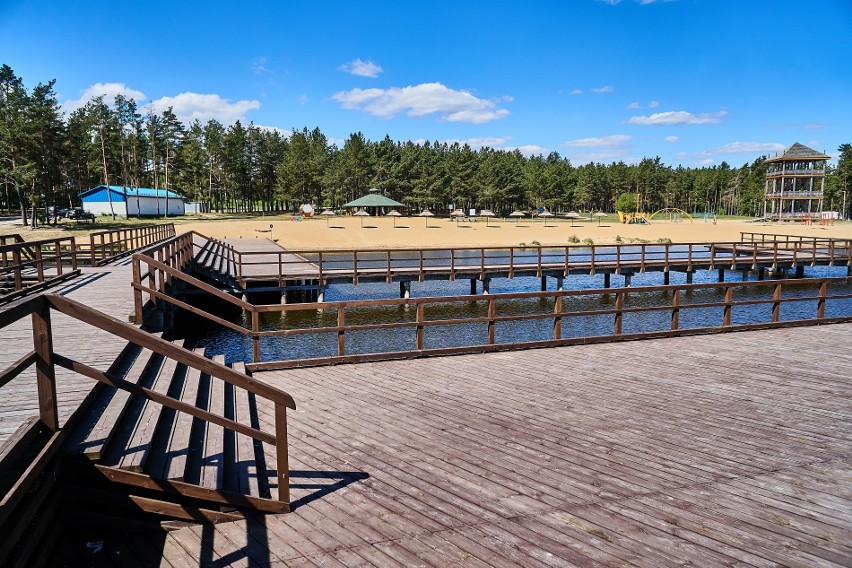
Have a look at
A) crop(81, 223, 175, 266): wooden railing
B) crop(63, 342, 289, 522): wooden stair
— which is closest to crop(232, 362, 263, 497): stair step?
crop(63, 342, 289, 522): wooden stair

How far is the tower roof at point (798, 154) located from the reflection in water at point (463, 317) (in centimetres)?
5871

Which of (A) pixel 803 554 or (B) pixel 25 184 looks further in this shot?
(B) pixel 25 184

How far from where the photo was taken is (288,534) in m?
4.16

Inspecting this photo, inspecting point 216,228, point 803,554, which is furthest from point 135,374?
point 216,228

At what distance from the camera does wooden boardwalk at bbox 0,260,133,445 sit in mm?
4922

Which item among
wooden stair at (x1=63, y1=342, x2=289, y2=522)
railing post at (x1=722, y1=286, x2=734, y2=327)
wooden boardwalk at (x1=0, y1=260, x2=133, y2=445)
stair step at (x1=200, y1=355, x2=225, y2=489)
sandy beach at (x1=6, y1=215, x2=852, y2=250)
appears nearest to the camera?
wooden stair at (x1=63, y1=342, x2=289, y2=522)

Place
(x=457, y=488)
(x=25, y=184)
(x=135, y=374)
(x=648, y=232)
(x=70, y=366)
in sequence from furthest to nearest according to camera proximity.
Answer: (x=648, y=232), (x=25, y=184), (x=135, y=374), (x=457, y=488), (x=70, y=366)

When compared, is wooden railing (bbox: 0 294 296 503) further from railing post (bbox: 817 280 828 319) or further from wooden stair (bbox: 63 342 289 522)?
railing post (bbox: 817 280 828 319)

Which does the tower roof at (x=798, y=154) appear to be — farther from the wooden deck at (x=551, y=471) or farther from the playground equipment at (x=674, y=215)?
the wooden deck at (x=551, y=471)

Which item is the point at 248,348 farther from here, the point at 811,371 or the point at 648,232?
the point at 648,232

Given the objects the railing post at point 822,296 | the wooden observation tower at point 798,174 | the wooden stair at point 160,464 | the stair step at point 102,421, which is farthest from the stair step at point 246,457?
the wooden observation tower at point 798,174

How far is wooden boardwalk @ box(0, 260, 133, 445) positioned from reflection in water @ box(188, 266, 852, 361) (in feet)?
14.8

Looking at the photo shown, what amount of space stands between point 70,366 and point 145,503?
1180 millimetres

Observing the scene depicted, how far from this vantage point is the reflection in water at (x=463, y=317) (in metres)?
18.3
